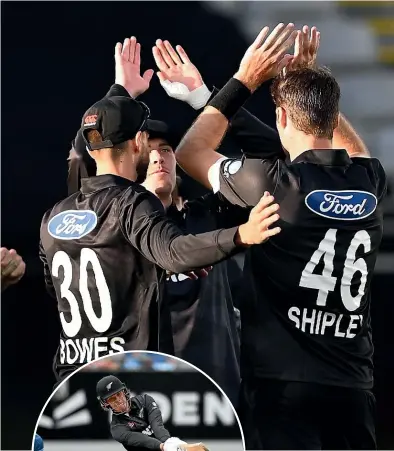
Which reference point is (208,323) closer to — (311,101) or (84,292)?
(84,292)

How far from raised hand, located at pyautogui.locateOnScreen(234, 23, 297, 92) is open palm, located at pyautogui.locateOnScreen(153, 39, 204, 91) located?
0.23 meters

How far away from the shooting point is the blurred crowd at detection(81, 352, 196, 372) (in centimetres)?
265

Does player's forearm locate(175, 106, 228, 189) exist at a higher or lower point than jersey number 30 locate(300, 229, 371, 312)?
higher

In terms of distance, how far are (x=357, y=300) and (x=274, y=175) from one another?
0.44m

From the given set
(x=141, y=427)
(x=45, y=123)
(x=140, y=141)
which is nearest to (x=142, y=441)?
(x=141, y=427)

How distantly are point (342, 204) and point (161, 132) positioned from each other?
967mm

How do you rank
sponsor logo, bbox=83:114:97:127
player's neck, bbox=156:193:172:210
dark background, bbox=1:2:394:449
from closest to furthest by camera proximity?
sponsor logo, bbox=83:114:97:127 < player's neck, bbox=156:193:172:210 < dark background, bbox=1:2:394:449

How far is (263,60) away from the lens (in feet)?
9.52

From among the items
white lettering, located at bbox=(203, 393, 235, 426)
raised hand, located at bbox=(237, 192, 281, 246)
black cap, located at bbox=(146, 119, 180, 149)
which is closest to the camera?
raised hand, located at bbox=(237, 192, 281, 246)

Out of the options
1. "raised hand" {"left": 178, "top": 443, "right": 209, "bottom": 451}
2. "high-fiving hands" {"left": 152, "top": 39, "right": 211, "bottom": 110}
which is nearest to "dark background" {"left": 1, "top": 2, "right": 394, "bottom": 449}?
"high-fiving hands" {"left": 152, "top": 39, "right": 211, "bottom": 110}

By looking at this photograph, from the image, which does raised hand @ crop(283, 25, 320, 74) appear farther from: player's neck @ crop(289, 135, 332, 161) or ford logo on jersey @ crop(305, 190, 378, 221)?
ford logo on jersey @ crop(305, 190, 378, 221)

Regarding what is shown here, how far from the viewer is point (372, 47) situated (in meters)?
3.88

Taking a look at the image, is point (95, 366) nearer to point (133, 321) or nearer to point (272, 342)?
point (133, 321)

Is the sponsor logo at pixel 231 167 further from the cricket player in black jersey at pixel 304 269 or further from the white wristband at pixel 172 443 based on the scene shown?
the white wristband at pixel 172 443
